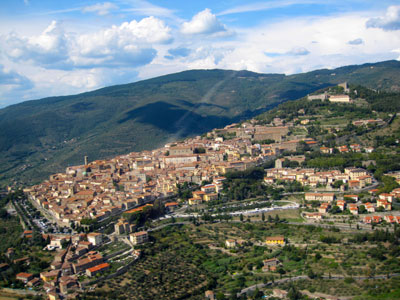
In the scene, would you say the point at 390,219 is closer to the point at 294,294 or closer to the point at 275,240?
the point at 275,240

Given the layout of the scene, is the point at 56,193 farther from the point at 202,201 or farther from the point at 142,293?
the point at 142,293

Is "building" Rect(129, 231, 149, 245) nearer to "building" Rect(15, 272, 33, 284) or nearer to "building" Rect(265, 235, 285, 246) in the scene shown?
"building" Rect(15, 272, 33, 284)

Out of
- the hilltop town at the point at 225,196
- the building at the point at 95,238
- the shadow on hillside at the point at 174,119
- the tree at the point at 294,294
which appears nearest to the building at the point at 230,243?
the hilltop town at the point at 225,196

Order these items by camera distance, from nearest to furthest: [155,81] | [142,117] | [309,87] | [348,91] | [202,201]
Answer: [202,201] < [348,91] < [142,117] < [309,87] < [155,81]

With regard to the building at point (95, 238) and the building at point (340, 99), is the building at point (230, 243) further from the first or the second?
the building at point (340, 99)

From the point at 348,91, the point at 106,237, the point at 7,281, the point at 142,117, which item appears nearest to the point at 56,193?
the point at 106,237

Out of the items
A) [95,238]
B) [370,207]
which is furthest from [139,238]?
[370,207]

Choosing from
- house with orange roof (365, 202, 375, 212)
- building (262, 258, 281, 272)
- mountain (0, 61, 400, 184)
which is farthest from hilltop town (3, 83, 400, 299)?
mountain (0, 61, 400, 184)
